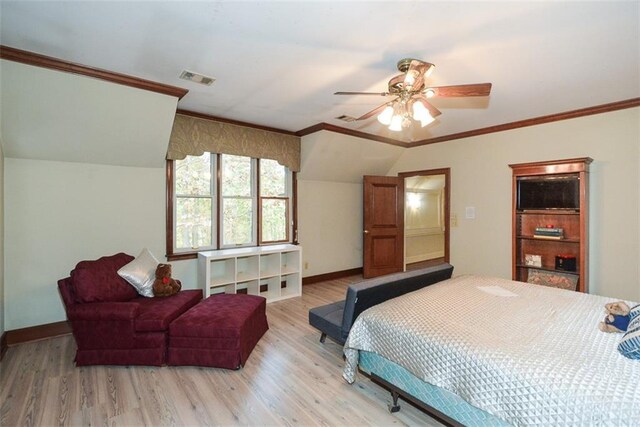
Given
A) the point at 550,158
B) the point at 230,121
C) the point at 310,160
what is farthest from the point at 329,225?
the point at 550,158

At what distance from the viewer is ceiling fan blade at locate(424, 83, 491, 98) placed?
221 centimetres

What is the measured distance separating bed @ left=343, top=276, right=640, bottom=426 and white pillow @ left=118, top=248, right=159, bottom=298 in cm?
213

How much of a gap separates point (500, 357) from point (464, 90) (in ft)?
6.04

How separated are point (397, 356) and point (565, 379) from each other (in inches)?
34.7

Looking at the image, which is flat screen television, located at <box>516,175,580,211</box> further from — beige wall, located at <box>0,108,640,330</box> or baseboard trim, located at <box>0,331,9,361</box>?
baseboard trim, located at <box>0,331,9,361</box>

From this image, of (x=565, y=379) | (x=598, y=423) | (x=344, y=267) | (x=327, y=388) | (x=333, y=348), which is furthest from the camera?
(x=344, y=267)

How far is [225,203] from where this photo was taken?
442 centimetres

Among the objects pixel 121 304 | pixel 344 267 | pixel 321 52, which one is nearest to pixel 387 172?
pixel 344 267

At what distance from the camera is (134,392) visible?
2.22 metres

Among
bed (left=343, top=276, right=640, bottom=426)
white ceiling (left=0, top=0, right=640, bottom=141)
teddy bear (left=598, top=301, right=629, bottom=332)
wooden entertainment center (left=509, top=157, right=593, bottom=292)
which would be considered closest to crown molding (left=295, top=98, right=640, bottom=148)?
white ceiling (left=0, top=0, right=640, bottom=141)

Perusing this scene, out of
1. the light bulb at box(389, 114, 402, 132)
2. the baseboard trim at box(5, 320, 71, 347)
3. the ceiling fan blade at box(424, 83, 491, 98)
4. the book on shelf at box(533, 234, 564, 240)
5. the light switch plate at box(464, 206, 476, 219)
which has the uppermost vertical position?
the ceiling fan blade at box(424, 83, 491, 98)

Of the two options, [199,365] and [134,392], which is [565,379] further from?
[134,392]

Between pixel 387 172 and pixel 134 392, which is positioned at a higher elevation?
pixel 387 172

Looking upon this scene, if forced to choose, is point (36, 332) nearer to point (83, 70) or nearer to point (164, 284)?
point (164, 284)
